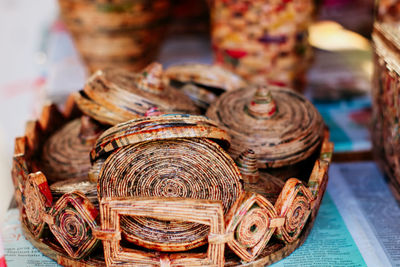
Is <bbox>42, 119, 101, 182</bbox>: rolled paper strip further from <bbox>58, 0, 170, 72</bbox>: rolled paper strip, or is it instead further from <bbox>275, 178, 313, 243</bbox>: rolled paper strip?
<bbox>58, 0, 170, 72</bbox>: rolled paper strip

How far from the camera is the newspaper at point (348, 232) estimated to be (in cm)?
68

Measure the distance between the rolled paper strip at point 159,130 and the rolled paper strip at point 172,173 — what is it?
2 centimetres

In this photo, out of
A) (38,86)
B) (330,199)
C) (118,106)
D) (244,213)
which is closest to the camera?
(244,213)

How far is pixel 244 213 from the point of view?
1.86 ft

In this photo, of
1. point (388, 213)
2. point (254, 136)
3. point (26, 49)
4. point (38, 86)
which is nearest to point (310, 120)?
point (254, 136)

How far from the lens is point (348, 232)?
0.76 metres

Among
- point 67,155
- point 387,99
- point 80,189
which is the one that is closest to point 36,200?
point 80,189

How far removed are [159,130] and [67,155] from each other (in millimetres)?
293

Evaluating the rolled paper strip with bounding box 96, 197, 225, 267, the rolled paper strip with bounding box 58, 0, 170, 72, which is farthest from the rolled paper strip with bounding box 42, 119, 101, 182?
the rolled paper strip with bounding box 58, 0, 170, 72

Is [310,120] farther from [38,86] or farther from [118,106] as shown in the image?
[38,86]

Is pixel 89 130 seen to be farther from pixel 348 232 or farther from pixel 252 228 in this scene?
pixel 348 232

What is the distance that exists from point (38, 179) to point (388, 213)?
0.61m

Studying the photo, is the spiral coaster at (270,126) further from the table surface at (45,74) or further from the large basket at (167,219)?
the table surface at (45,74)


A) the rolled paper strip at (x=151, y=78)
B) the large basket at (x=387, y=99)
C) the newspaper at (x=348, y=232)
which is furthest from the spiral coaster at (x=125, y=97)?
the large basket at (x=387, y=99)
